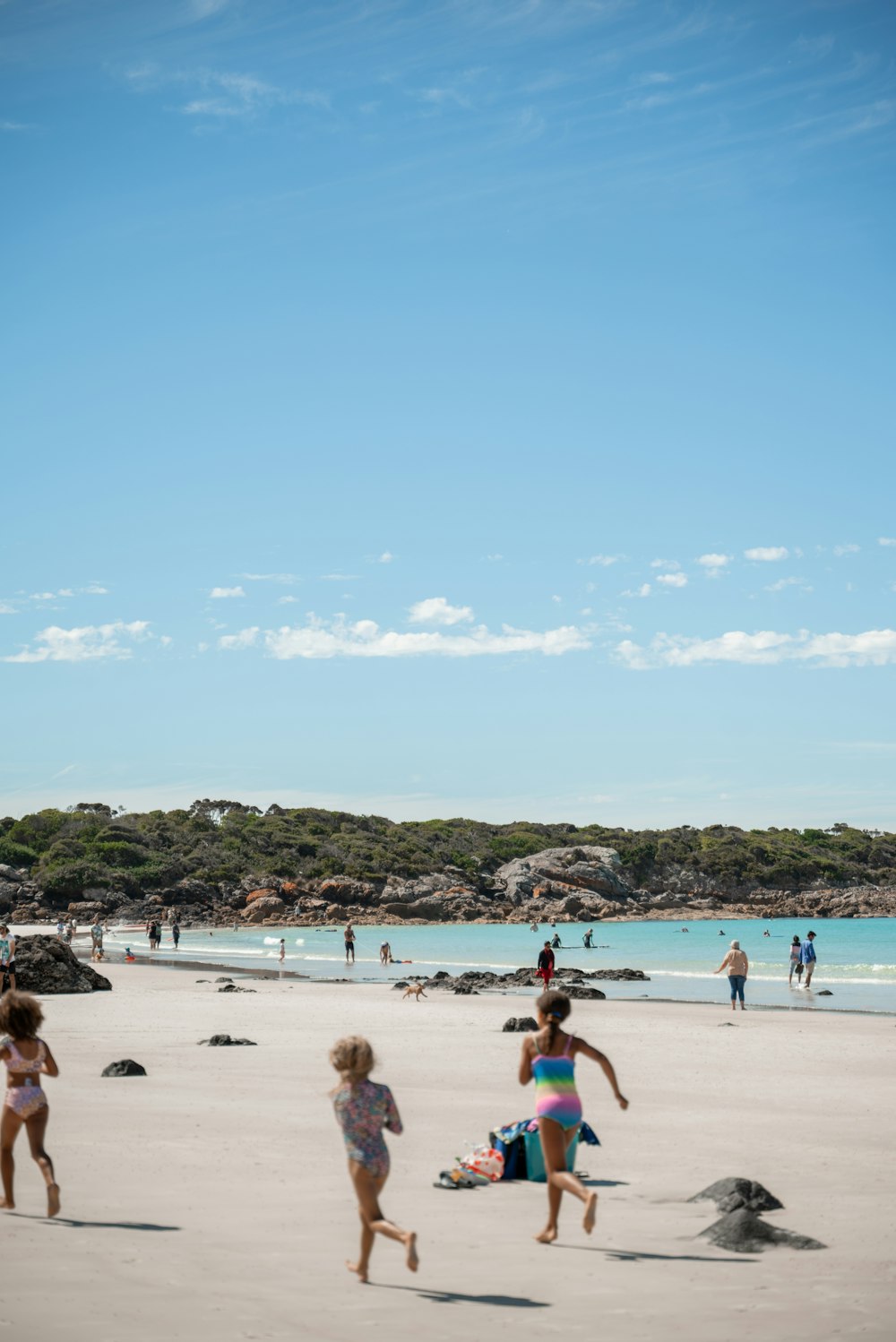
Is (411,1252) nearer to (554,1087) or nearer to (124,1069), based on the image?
(554,1087)

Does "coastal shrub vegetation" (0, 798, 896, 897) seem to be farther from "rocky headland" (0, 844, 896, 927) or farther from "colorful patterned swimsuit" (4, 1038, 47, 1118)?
"colorful patterned swimsuit" (4, 1038, 47, 1118)

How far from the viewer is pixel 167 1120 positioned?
12031 millimetres

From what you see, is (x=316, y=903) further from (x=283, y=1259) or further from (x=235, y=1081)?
(x=283, y=1259)

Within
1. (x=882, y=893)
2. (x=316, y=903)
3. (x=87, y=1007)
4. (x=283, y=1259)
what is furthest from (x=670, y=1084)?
(x=882, y=893)

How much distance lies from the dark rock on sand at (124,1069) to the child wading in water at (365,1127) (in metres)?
9.13

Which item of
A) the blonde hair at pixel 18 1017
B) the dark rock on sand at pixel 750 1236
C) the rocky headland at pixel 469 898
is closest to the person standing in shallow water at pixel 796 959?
the dark rock on sand at pixel 750 1236

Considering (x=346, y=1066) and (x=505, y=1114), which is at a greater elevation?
(x=346, y=1066)

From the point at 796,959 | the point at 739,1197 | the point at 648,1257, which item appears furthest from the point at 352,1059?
the point at 796,959

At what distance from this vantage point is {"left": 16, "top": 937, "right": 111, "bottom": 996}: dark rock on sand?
27.7 m

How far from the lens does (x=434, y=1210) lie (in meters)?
8.73

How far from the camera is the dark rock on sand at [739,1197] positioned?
8.68 m

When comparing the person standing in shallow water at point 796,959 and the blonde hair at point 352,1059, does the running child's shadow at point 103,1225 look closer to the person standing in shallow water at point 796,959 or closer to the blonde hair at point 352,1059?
the blonde hair at point 352,1059

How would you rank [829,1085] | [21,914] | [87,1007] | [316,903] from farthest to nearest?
[316,903] < [21,914] < [87,1007] < [829,1085]

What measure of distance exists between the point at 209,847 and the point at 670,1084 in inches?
4702
